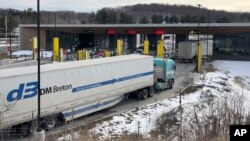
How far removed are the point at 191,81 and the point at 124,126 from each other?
16.3 metres

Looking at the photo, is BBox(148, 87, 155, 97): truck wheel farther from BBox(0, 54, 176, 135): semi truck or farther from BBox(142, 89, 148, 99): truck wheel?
BBox(142, 89, 148, 99): truck wheel

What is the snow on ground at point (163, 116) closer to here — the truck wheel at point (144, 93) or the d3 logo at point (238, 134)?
the truck wheel at point (144, 93)

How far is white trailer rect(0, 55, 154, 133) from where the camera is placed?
1688 cm

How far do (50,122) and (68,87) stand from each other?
6.54 feet

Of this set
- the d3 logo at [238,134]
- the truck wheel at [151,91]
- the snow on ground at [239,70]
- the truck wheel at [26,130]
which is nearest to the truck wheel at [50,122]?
the truck wheel at [26,130]

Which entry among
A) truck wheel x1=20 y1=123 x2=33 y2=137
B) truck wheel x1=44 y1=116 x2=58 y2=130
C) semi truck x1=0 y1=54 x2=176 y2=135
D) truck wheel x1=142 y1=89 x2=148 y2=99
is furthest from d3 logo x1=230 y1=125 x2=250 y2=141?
truck wheel x1=142 y1=89 x2=148 y2=99

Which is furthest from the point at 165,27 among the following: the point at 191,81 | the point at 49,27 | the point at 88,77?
the point at 88,77

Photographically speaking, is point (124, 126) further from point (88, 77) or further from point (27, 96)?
point (27, 96)

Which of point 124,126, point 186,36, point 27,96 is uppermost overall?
point 186,36

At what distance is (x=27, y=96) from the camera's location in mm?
17484

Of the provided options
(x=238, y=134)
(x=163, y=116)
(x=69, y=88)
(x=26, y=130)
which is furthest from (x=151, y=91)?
(x=238, y=134)

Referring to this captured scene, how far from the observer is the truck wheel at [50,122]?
1914 cm

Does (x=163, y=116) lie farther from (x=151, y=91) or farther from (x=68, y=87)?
(x=151, y=91)

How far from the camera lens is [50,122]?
19438 mm
